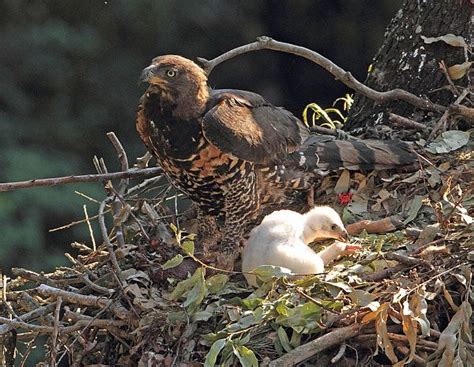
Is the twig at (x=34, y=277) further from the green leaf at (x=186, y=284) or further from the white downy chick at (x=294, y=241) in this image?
the white downy chick at (x=294, y=241)

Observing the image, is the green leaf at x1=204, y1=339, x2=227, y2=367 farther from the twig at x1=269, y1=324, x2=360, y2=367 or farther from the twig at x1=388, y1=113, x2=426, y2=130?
the twig at x1=388, y1=113, x2=426, y2=130

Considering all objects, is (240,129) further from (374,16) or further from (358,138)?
(374,16)

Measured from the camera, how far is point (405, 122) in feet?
14.0

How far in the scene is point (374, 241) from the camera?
381 cm

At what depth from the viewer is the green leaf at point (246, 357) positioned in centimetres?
323

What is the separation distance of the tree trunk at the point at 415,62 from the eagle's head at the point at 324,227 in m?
0.58

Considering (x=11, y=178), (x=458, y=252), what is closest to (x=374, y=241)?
(x=458, y=252)

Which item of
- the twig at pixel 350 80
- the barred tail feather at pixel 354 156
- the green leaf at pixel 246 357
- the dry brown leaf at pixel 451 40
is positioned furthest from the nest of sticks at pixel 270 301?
the dry brown leaf at pixel 451 40

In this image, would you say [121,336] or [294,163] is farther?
[294,163]

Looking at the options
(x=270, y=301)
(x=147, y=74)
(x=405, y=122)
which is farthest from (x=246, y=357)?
(x=405, y=122)

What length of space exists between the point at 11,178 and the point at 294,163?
10.9ft

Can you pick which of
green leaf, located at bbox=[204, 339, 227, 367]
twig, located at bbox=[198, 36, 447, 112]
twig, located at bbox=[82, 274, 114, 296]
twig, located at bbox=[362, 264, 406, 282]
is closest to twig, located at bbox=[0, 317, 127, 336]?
twig, located at bbox=[82, 274, 114, 296]

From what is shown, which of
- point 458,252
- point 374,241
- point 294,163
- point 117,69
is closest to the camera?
point 458,252

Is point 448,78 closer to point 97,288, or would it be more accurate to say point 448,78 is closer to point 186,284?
point 186,284
